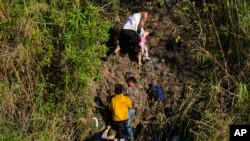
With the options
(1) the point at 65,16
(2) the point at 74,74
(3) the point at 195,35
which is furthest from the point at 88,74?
(3) the point at 195,35

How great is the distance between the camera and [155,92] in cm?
1059

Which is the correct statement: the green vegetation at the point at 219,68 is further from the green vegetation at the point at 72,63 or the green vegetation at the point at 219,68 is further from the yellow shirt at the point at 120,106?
the yellow shirt at the point at 120,106

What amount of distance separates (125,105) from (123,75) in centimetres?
79

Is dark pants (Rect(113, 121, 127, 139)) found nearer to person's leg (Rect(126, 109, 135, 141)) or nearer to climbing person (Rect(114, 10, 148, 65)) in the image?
person's leg (Rect(126, 109, 135, 141))

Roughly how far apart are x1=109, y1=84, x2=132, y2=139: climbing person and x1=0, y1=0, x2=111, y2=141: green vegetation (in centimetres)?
42

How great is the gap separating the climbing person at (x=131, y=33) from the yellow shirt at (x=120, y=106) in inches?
37.9

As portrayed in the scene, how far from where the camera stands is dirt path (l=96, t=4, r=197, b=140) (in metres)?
10.5

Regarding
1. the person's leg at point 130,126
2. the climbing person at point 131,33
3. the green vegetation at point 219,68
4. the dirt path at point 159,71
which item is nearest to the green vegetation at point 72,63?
the green vegetation at point 219,68

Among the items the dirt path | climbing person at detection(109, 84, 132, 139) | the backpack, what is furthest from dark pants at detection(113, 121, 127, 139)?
the backpack

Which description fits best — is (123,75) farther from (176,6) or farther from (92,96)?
(176,6)

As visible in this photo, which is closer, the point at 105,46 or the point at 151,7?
the point at 105,46

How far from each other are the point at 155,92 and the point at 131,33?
99cm

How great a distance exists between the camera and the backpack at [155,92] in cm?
1052

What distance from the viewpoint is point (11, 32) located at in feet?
35.0
